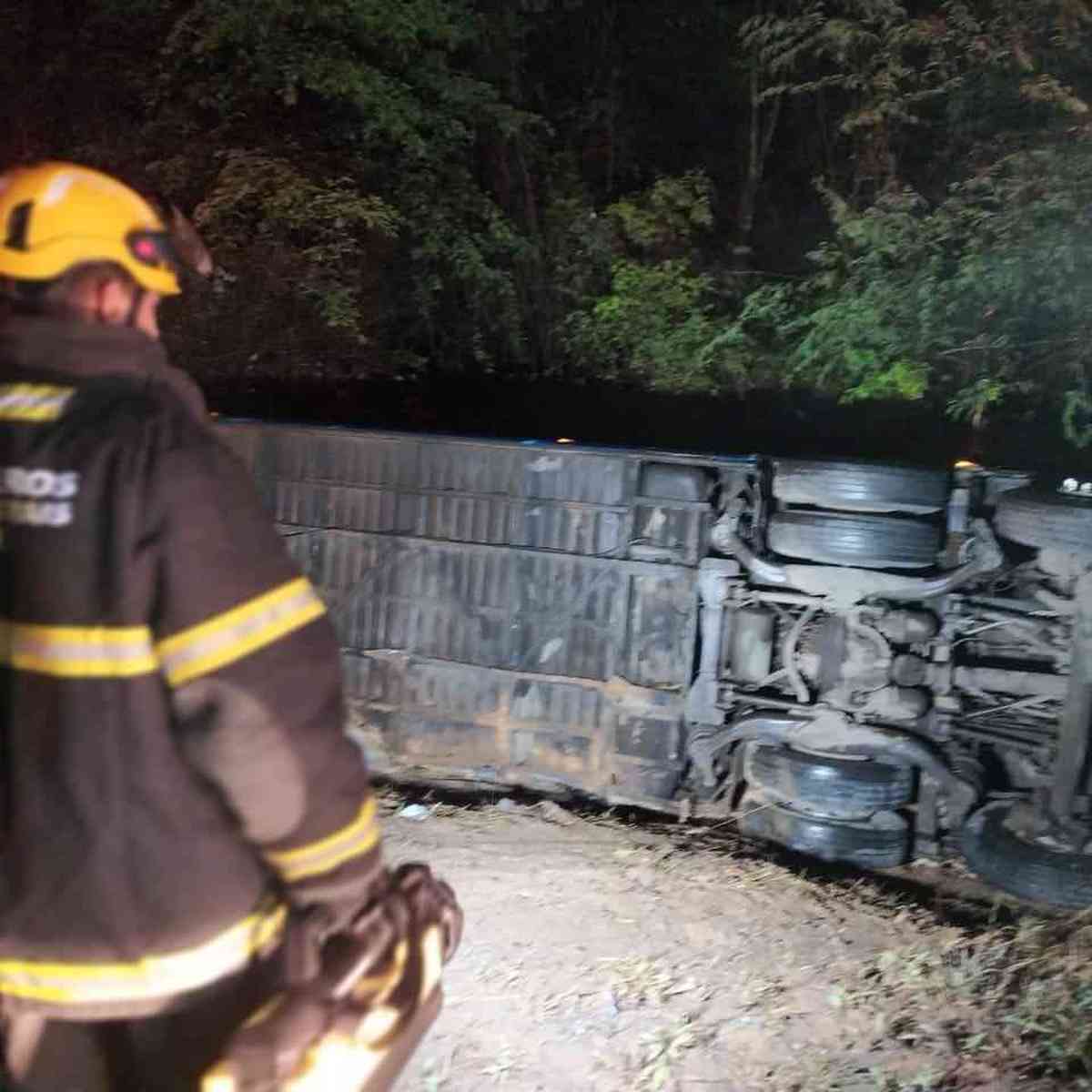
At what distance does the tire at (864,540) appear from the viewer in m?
5.02

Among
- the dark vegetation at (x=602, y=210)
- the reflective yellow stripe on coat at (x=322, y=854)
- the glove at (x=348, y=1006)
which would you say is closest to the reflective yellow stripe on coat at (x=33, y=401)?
the reflective yellow stripe on coat at (x=322, y=854)

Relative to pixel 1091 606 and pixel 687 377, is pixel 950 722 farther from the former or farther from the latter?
pixel 687 377

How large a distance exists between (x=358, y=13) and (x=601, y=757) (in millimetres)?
7125

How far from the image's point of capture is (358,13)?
961cm

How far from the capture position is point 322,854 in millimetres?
1604

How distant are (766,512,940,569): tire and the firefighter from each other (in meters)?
3.77

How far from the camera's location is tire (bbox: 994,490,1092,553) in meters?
4.62

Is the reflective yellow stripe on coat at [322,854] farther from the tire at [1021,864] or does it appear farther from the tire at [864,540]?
the tire at [1021,864]

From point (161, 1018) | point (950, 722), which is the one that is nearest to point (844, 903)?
point (950, 722)

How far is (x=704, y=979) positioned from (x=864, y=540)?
6.75 feet

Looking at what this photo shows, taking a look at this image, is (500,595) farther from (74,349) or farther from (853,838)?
(74,349)

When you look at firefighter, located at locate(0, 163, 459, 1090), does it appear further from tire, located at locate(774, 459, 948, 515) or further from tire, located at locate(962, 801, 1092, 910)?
tire, located at locate(962, 801, 1092, 910)

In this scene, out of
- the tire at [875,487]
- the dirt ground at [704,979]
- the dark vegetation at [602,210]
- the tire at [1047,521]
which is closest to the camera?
the dirt ground at [704,979]

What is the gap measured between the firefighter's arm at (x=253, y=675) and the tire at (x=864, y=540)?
12.5 feet
